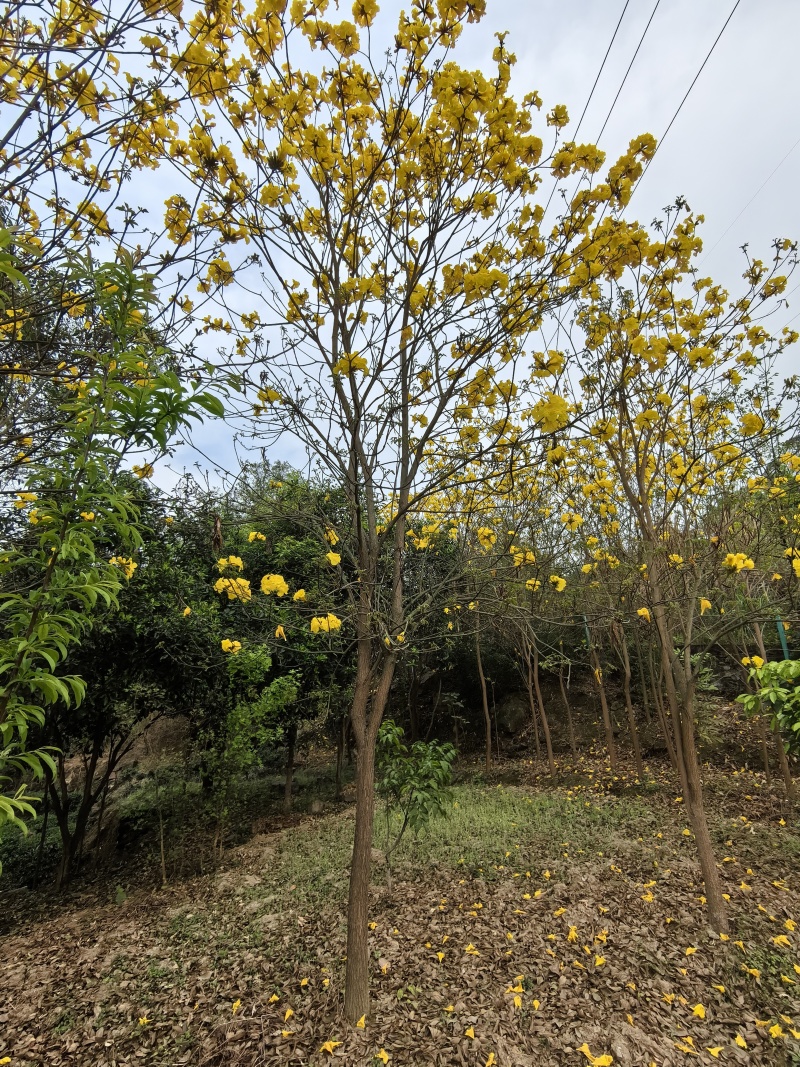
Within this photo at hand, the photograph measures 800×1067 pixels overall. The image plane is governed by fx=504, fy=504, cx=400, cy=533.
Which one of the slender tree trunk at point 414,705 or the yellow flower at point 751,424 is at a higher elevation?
the yellow flower at point 751,424

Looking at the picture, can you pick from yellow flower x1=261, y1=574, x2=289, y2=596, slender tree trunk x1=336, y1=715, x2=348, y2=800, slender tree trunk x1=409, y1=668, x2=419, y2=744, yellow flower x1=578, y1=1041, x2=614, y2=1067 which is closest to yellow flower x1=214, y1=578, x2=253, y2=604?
yellow flower x1=261, y1=574, x2=289, y2=596

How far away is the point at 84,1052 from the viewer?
2.69m

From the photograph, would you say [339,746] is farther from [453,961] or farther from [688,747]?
[688,747]

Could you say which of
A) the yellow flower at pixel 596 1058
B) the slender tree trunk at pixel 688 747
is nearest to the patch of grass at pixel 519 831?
the slender tree trunk at pixel 688 747

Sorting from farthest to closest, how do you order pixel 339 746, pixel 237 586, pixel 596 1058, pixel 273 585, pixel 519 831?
pixel 339 746 < pixel 519 831 < pixel 237 586 < pixel 273 585 < pixel 596 1058

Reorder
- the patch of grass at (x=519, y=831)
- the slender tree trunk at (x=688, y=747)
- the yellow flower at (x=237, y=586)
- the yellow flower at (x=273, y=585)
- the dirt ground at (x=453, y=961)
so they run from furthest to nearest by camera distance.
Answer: the patch of grass at (x=519, y=831) < the slender tree trunk at (x=688, y=747) < the yellow flower at (x=237, y=586) < the yellow flower at (x=273, y=585) < the dirt ground at (x=453, y=961)

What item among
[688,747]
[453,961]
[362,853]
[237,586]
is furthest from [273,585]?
[688,747]

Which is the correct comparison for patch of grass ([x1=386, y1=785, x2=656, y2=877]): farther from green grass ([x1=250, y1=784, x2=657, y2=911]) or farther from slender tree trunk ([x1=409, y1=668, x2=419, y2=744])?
slender tree trunk ([x1=409, y1=668, x2=419, y2=744])

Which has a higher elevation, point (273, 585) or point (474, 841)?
point (273, 585)

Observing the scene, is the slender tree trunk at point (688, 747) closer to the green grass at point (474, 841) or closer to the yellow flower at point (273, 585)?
the green grass at point (474, 841)

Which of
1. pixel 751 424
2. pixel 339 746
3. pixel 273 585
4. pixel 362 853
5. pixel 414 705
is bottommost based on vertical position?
pixel 339 746

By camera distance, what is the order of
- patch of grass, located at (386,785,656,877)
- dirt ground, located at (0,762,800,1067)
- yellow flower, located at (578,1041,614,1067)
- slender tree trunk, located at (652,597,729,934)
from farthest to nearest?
patch of grass, located at (386,785,656,877) → slender tree trunk, located at (652,597,729,934) → dirt ground, located at (0,762,800,1067) → yellow flower, located at (578,1041,614,1067)

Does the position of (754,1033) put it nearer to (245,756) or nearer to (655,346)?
(655,346)

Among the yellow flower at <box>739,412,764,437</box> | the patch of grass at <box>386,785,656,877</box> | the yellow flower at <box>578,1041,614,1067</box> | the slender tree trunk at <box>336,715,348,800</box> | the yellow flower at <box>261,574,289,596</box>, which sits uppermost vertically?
the yellow flower at <box>739,412,764,437</box>
